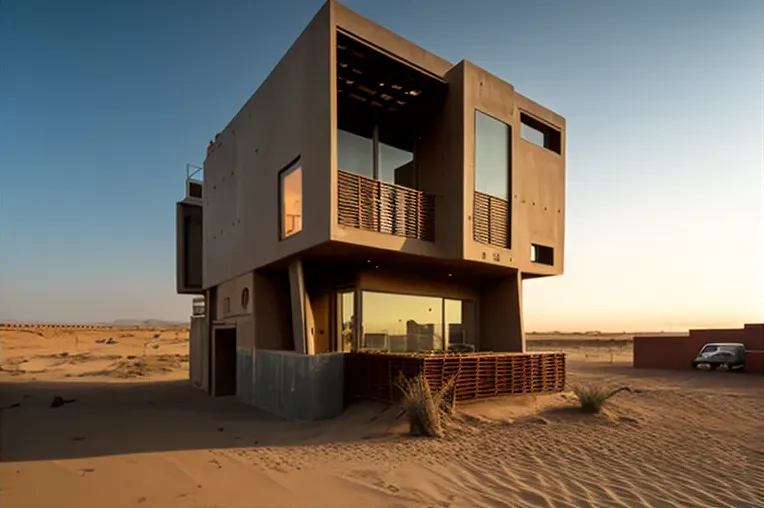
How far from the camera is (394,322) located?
13977 millimetres

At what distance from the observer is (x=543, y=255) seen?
15961 millimetres

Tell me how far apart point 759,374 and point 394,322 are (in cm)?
1966

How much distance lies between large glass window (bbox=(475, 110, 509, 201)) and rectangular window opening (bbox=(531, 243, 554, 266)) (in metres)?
2.81

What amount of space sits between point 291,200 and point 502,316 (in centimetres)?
764

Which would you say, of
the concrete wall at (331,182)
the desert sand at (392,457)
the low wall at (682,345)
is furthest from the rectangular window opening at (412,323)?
the low wall at (682,345)

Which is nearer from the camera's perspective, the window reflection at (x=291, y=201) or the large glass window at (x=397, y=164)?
the window reflection at (x=291, y=201)

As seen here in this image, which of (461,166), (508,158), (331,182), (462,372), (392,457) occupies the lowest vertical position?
(392,457)

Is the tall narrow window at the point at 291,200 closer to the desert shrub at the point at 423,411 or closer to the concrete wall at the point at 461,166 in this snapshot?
the concrete wall at the point at 461,166

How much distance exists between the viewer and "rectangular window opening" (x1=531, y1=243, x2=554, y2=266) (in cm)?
1570

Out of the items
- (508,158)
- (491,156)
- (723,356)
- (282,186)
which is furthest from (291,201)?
(723,356)

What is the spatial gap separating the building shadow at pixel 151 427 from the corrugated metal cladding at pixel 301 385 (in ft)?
1.31

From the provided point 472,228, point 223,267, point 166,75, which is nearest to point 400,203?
point 472,228

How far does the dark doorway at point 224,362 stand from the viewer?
1878cm

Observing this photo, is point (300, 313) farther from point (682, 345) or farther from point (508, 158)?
point (682, 345)
